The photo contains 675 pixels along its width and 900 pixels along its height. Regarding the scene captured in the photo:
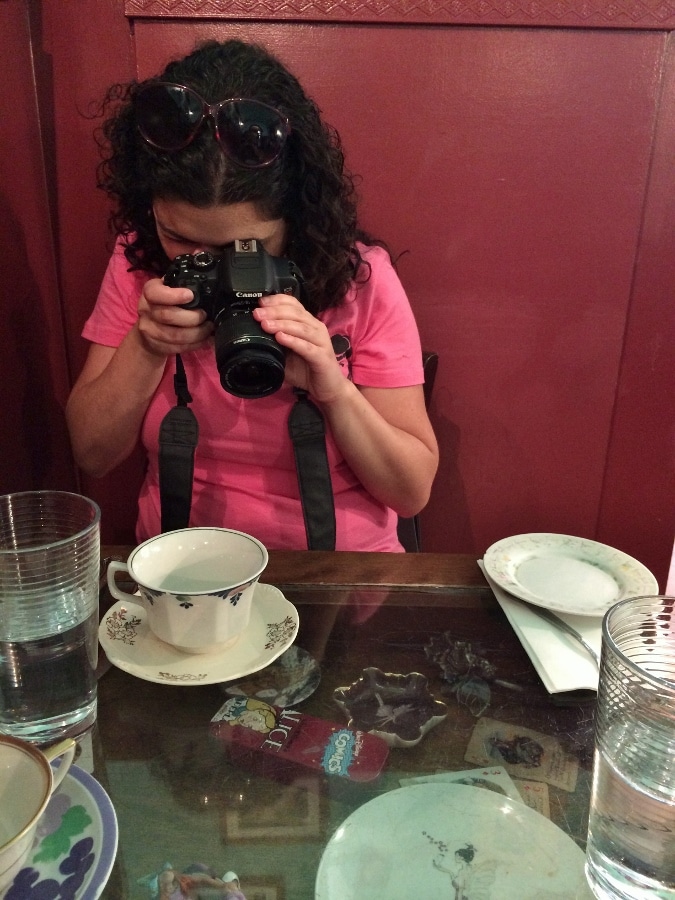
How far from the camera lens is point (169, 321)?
82 cm

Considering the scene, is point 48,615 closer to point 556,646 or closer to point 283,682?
point 283,682

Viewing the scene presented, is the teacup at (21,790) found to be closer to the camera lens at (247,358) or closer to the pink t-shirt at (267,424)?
the camera lens at (247,358)

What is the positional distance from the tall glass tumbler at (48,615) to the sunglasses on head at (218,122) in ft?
1.35

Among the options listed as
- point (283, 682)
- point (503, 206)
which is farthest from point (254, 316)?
point (503, 206)

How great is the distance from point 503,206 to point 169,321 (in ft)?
2.15

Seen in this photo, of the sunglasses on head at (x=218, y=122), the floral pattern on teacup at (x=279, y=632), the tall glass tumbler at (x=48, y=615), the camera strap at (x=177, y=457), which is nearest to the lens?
the tall glass tumbler at (x=48, y=615)

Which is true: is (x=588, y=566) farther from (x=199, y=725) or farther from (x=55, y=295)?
(x=55, y=295)

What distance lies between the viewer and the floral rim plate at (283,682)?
626 millimetres

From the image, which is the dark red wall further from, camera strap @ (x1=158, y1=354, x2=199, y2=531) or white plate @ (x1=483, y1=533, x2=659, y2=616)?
camera strap @ (x1=158, y1=354, x2=199, y2=531)

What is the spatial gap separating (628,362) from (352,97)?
2.13ft

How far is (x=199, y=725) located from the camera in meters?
0.59

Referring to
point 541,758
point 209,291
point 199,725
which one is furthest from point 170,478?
point 541,758

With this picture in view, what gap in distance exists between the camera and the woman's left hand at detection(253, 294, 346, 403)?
784 mm

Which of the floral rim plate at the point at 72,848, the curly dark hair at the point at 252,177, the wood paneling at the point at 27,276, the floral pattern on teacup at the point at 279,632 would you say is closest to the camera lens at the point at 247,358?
the curly dark hair at the point at 252,177
